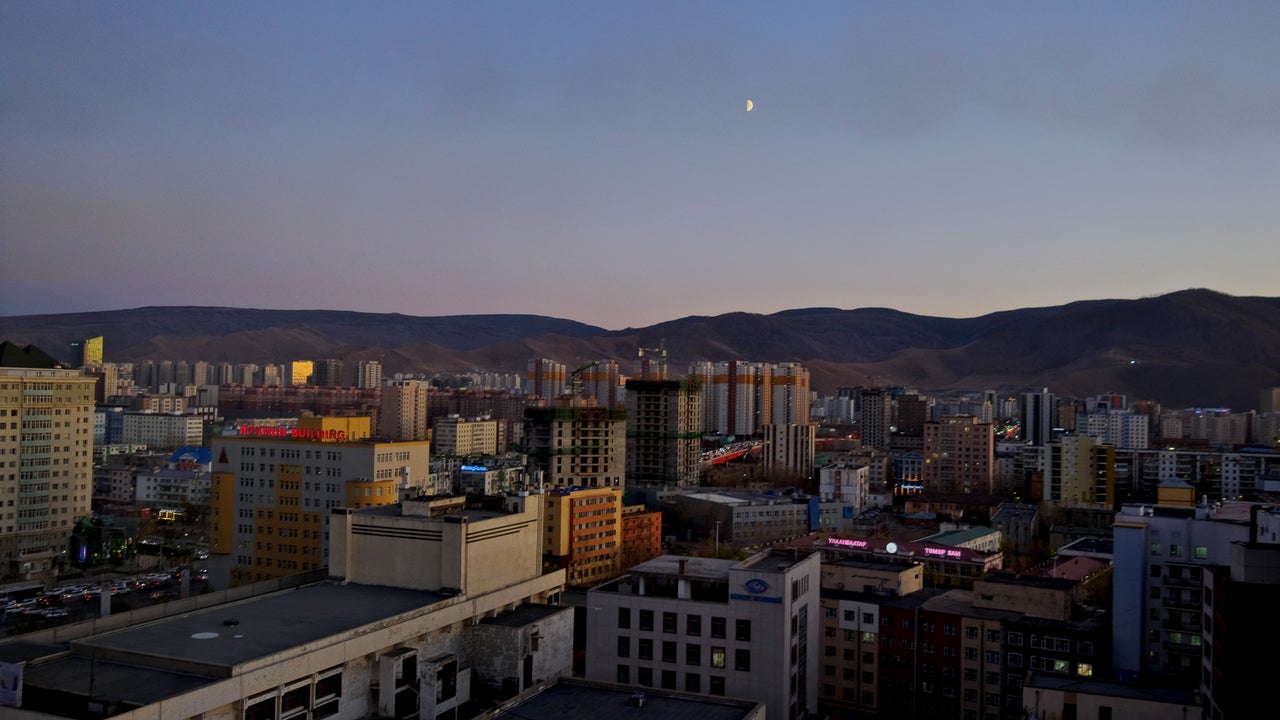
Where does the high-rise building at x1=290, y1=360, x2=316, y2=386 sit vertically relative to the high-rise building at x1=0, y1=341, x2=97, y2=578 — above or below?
above

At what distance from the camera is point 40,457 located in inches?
765

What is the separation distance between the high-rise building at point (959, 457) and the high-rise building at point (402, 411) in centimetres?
2121

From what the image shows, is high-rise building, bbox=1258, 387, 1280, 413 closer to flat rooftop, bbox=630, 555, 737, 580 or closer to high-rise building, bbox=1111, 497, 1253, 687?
high-rise building, bbox=1111, 497, 1253, 687

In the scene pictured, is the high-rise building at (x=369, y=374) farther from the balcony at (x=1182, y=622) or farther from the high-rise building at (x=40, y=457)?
the balcony at (x=1182, y=622)

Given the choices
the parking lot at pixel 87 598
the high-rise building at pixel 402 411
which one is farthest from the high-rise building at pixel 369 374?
the parking lot at pixel 87 598

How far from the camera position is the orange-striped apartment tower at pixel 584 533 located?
16.4m

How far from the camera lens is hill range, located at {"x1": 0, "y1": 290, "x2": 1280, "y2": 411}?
74.4 meters

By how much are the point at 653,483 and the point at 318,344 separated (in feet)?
238

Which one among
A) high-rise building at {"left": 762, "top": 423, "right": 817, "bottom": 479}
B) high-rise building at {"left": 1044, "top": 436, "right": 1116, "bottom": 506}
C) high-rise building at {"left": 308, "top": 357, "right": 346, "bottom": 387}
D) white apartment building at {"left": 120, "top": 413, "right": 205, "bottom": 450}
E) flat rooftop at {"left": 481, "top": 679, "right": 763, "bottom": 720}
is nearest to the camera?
flat rooftop at {"left": 481, "top": 679, "right": 763, "bottom": 720}

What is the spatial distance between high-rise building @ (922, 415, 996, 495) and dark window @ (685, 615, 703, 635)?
23164mm

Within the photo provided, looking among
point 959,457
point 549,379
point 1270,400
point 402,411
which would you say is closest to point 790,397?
point 549,379

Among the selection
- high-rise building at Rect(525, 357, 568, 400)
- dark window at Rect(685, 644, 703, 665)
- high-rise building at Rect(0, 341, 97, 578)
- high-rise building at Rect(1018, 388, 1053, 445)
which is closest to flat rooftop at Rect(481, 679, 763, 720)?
dark window at Rect(685, 644, 703, 665)

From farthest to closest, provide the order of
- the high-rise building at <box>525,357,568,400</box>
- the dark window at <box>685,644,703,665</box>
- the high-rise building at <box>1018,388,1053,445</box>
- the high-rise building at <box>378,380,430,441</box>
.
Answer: the high-rise building at <box>525,357,568,400</box>
the high-rise building at <box>378,380,430,441</box>
the high-rise building at <box>1018,388,1053,445</box>
the dark window at <box>685,644,703,665</box>

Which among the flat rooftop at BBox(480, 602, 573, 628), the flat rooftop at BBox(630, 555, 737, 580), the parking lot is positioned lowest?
the parking lot
